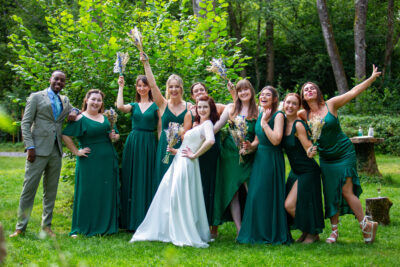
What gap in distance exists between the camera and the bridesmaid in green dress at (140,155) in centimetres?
628

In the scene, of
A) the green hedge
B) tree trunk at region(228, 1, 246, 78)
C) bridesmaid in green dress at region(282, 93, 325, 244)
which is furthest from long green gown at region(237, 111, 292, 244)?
tree trunk at region(228, 1, 246, 78)

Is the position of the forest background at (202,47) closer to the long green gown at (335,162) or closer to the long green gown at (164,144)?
the long green gown at (164,144)

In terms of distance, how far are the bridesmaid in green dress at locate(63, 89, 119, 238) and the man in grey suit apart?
0.93 ft

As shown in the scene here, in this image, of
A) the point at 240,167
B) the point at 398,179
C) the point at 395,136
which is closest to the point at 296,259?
the point at 240,167

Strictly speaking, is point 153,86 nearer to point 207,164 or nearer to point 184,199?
point 207,164

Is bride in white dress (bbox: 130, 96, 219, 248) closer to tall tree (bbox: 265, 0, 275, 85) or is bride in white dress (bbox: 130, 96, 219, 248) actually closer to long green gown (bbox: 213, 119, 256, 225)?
long green gown (bbox: 213, 119, 256, 225)

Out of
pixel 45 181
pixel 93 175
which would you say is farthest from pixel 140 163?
pixel 45 181

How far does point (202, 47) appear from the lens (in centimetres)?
708

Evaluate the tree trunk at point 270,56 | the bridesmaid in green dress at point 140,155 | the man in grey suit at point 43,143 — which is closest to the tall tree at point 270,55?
the tree trunk at point 270,56

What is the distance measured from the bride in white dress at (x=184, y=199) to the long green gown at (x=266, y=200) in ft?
1.94

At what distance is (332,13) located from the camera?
25.4m

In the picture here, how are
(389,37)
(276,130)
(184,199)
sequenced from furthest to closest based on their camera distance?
1. (389,37)
2. (184,199)
3. (276,130)

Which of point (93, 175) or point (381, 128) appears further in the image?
point (381, 128)

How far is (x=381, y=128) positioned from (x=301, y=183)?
37.7 feet
